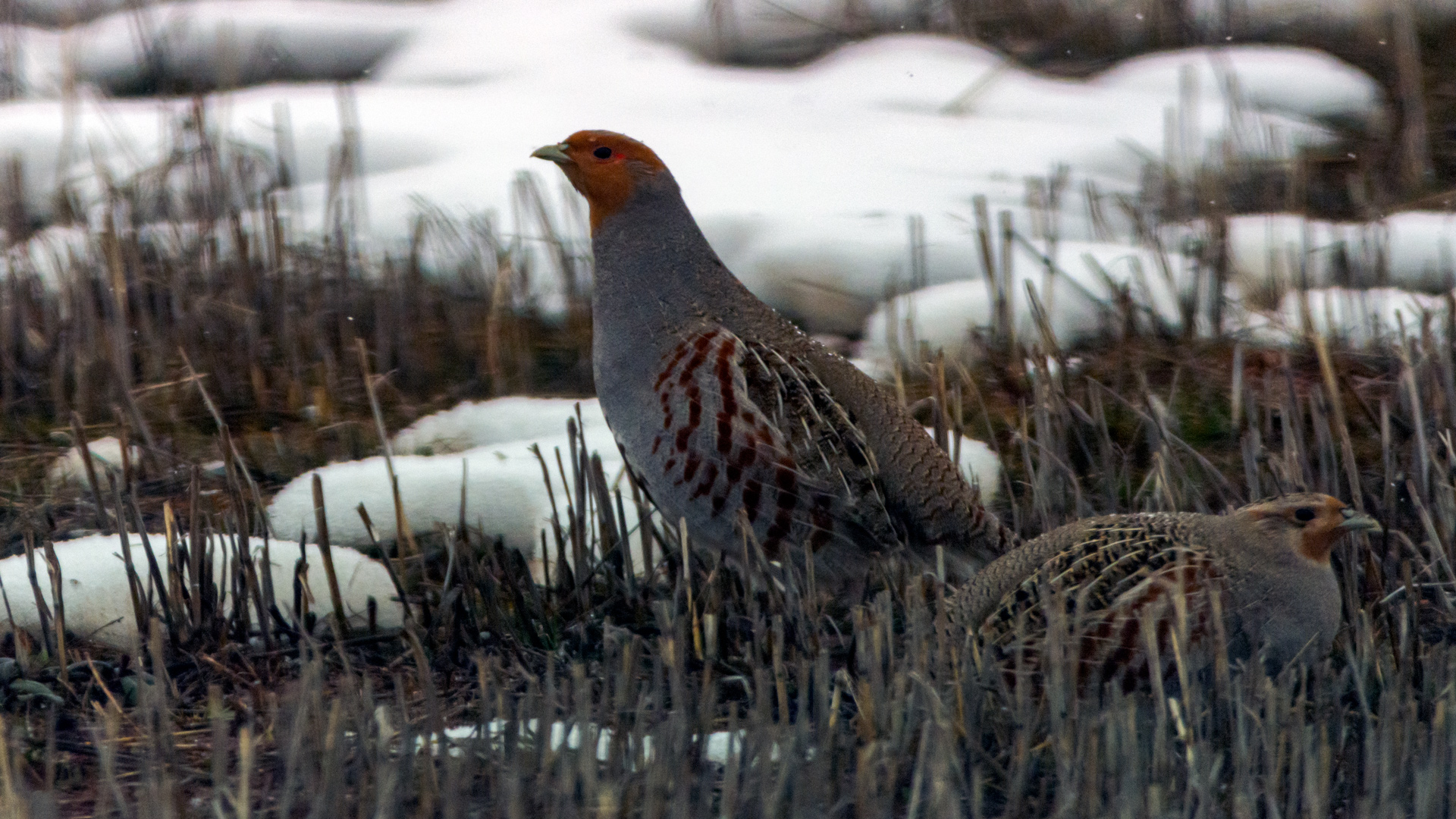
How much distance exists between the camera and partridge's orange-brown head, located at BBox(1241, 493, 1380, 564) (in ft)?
8.36

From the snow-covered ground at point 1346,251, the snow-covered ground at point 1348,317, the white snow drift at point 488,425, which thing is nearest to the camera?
the white snow drift at point 488,425

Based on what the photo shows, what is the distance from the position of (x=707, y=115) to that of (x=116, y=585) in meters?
4.23

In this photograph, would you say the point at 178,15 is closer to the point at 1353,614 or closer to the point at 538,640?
the point at 538,640

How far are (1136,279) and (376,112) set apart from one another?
3492 mm

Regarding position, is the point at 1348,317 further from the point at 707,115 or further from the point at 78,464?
the point at 78,464

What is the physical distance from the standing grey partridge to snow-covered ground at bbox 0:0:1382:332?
1795 mm

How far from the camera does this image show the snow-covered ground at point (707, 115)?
5.72 m

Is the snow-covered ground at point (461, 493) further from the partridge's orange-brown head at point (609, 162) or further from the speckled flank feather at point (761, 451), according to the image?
the partridge's orange-brown head at point (609, 162)

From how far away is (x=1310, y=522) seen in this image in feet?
8.41

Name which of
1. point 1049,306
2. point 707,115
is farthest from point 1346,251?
point 707,115

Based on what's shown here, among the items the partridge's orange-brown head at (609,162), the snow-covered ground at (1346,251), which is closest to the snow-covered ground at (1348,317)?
the snow-covered ground at (1346,251)

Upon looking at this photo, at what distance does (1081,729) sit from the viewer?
6.75 feet

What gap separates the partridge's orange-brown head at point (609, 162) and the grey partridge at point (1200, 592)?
53.8 inches

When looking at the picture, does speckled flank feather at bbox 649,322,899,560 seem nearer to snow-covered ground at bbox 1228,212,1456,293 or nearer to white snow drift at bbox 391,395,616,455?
white snow drift at bbox 391,395,616,455
